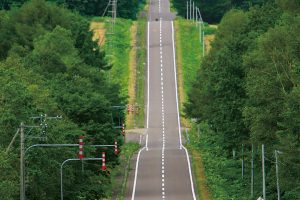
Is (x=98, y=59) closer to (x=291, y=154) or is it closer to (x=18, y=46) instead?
(x=18, y=46)

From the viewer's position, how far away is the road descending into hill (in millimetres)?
120219

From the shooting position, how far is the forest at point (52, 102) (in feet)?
308

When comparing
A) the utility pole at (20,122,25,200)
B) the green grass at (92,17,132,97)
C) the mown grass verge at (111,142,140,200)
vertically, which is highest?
the green grass at (92,17,132,97)

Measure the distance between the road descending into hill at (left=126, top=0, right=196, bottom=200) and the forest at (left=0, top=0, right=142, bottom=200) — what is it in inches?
143

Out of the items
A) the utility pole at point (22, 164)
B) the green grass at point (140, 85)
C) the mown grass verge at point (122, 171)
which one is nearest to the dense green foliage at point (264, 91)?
the mown grass verge at point (122, 171)

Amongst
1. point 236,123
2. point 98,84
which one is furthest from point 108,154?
point 98,84

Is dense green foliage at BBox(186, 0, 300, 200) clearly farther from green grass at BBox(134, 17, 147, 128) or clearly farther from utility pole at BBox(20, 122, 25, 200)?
green grass at BBox(134, 17, 147, 128)

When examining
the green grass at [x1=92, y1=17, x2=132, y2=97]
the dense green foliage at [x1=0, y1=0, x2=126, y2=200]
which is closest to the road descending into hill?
the green grass at [x1=92, y1=17, x2=132, y2=97]

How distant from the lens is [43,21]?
16300 cm

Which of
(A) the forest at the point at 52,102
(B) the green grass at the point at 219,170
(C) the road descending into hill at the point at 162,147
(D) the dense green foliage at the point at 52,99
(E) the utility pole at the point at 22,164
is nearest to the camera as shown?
(E) the utility pole at the point at 22,164

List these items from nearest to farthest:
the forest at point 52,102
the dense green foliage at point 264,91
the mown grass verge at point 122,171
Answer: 1. the forest at point 52,102
2. the dense green foliage at point 264,91
3. the mown grass verge at point 122,171

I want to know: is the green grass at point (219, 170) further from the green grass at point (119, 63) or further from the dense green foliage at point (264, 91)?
the green grass at point (119, 63)

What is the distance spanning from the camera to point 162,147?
149875 millimetres

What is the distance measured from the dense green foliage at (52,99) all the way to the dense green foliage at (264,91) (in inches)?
369
